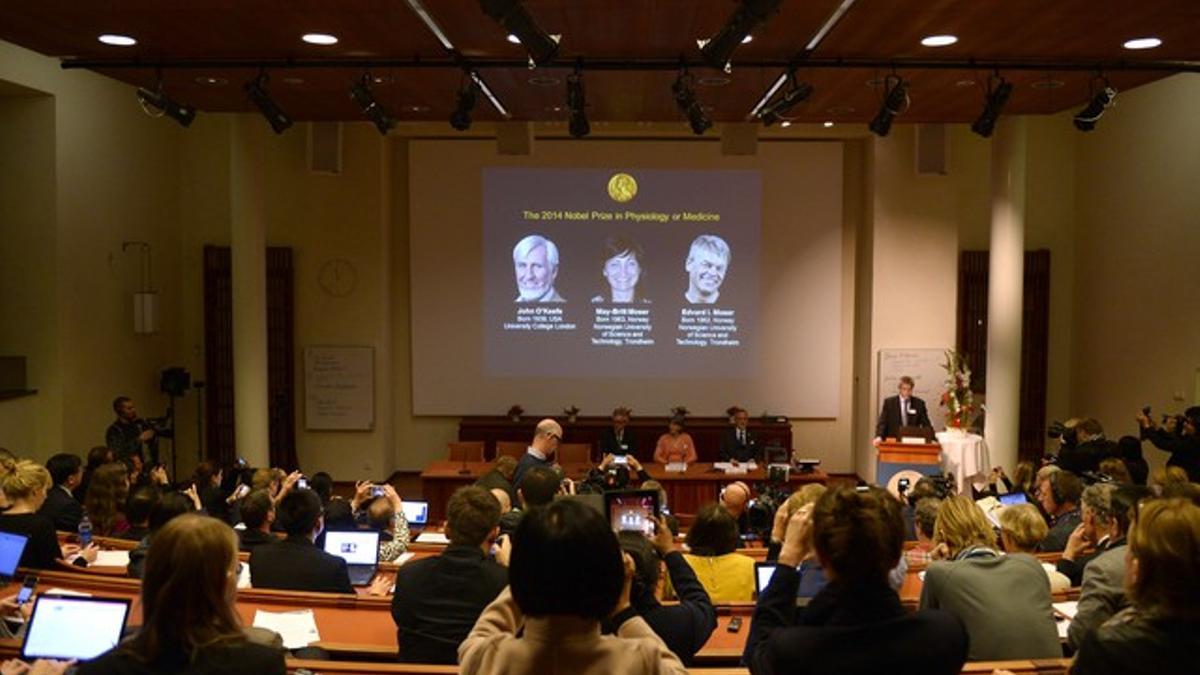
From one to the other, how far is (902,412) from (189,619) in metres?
11.1

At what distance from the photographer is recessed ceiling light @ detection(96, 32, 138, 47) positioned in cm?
767

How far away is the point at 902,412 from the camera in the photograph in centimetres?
1260

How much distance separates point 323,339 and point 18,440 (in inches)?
167

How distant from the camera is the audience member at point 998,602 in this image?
3730 mm

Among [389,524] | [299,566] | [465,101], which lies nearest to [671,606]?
[299,566]

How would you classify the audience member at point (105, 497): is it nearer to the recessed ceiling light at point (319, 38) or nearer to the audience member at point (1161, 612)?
the recessed ceiling light at point (319, 38)

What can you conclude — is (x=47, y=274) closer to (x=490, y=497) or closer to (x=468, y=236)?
(x=468, y=236)

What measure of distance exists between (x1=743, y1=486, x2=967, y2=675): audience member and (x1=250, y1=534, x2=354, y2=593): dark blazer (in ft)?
9.31

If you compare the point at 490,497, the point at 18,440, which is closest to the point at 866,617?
the point at 490,497

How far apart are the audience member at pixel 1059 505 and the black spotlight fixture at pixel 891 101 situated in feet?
9.87

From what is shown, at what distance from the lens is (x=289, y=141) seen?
13.9 m

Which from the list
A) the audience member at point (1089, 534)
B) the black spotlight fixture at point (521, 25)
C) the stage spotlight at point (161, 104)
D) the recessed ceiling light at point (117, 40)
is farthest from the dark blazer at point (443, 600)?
the stage spotlight at point (161, 104)

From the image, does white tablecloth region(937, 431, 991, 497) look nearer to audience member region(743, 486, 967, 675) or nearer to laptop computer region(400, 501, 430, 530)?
laptop computer region(400, 501, 430, 530)

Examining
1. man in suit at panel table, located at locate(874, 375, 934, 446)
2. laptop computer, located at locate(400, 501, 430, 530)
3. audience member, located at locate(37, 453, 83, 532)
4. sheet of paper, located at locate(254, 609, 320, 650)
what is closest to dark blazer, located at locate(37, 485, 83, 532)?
audience member, located at locate(37, 453, 83, 532)
